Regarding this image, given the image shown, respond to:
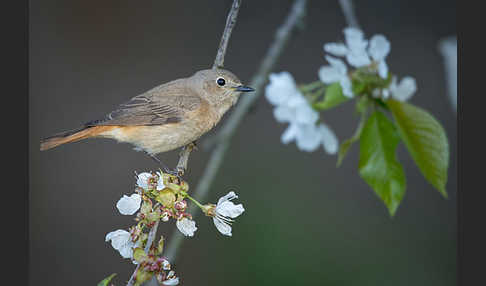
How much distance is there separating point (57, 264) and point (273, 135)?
2844mm

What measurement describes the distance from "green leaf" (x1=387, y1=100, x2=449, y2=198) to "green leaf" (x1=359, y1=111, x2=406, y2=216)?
8cm

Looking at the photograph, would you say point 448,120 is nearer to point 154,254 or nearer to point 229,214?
point 229,214

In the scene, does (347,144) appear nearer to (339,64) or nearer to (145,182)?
(339,64)

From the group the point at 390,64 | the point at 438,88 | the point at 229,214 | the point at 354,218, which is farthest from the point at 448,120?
the point at 229,214

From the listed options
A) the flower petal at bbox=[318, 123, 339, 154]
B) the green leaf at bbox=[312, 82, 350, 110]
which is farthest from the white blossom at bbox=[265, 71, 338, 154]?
the green leaf at bbox=[312, 82, 350, 110]

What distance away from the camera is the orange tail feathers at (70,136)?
294 cm

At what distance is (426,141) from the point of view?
99.5 inches

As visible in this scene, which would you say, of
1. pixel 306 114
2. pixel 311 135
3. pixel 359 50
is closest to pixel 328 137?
pixel 311 135

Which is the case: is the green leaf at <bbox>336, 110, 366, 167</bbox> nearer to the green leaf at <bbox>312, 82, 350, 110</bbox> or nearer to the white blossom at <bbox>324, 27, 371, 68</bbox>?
the green leaf at <bbox>312, 82, 350, 110</bbox>

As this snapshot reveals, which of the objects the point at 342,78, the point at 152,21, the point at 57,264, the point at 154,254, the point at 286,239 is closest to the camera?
the point at 154,254

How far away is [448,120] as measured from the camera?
533cm

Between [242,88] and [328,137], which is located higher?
[242,88]

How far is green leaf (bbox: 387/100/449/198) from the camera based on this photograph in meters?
2.47

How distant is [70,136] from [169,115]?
690 mm
